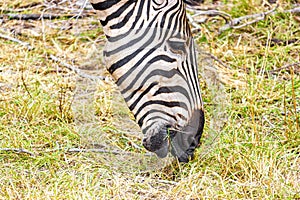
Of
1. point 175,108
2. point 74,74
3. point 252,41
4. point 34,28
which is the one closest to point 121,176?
point 175,108

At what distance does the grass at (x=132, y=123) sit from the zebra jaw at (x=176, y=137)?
23 centimetres

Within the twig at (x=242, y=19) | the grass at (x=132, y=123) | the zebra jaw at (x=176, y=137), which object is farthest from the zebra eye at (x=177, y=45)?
the twig at (x=242, y=19)

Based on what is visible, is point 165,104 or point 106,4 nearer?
point 165,104

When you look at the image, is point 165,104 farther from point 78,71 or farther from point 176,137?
point 78,71

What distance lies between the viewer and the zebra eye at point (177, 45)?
125 inches

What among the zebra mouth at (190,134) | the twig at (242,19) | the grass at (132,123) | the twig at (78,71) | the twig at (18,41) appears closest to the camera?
the zebra mouth at (190,134)

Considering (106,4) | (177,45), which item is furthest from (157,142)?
(106,4)

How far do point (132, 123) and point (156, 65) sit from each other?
1.30 meters

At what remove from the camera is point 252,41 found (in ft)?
19.0

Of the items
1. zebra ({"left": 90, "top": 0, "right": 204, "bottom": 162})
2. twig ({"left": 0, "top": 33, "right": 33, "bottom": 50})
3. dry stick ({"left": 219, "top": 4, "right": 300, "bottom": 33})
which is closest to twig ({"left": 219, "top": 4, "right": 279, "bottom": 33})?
dry stick ({"left": 219, "top": 4, "right": 300, "bottom": 33})

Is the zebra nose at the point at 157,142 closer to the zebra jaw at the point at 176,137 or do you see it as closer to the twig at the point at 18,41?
the zebra jaw at the point at 176,137

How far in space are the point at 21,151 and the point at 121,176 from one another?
0.71 meters

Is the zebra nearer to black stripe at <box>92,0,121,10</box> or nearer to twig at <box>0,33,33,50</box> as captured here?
black stripe at <box>92,0,121,10</box>

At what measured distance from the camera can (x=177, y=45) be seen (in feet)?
10.5
